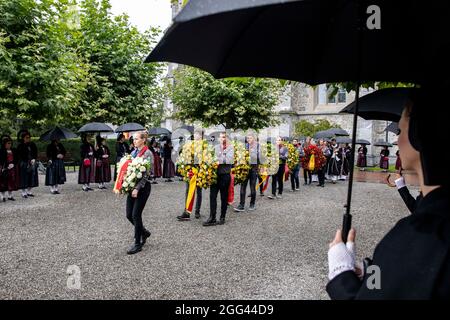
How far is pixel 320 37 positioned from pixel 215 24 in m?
1.18

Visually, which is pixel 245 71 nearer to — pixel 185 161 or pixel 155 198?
pixel 185 161

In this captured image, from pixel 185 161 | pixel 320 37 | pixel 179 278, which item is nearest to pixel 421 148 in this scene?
pixel 320 37

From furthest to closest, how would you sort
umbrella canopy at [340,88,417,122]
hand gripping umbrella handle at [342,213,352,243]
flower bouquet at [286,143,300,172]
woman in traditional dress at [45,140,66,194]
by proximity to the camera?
1. flower bouquet at [286,143,300,172]
2. woman in traditional dress at [45,140,66,194]
3. umbrella canopy at [340,88,417,122]
4. hand gripping umbrella handle at [342,213,352,243]

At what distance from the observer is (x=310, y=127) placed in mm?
31359

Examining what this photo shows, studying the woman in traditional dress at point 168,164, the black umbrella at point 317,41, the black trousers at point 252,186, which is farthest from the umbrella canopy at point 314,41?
the woman in traditional dress at point 168,164

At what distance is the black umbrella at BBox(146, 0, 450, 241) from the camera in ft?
6.66

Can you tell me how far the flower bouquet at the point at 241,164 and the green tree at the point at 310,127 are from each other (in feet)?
70.0

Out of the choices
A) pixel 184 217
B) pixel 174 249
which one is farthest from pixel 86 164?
pixel 174 249

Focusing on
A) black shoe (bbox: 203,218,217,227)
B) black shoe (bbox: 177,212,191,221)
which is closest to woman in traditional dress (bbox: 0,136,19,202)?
black shoe (bbox: 177,212,191,221)

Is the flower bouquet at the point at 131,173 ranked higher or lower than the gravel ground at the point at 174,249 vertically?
higher

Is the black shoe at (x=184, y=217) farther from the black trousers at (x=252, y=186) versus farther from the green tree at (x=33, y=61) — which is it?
the green tree at (x=33, y=61)

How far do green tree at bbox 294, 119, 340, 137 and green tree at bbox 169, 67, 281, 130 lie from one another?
32.5ft

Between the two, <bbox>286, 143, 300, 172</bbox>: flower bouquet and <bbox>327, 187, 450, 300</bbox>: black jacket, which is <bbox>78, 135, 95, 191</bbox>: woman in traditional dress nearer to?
<bbox>286, 143, 300, 172</bbox>: flower bouquet

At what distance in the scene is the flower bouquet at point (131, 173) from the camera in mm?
6324
